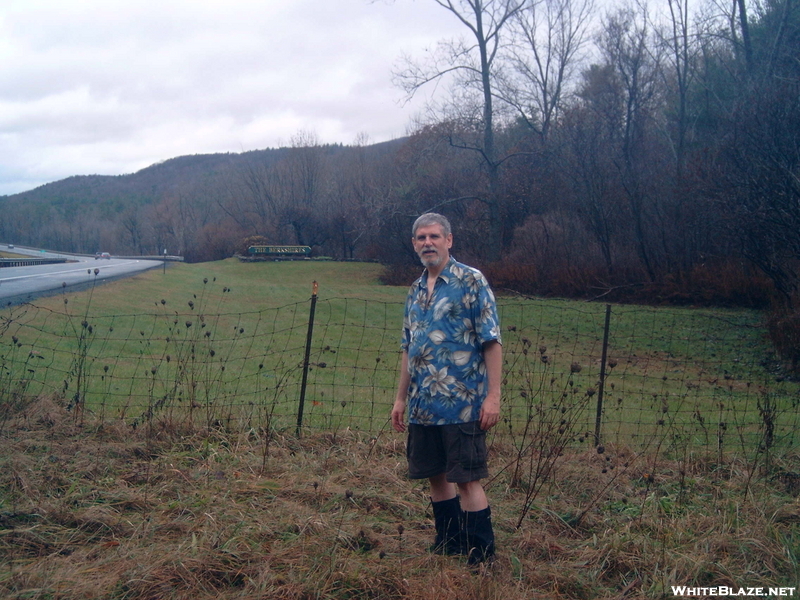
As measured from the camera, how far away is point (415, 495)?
4.61 m

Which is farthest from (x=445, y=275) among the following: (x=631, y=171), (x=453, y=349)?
(x=631, y=171)

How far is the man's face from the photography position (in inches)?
139

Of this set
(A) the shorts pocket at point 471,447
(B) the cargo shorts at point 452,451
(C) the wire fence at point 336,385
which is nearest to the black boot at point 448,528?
(B) the cargo shorts at point 452,451

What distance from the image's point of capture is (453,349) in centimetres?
342

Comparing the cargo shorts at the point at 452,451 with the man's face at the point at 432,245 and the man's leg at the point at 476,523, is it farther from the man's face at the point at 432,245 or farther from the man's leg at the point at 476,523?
the man's face at the point at 432,245

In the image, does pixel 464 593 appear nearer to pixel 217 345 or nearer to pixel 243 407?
pixel 243 407

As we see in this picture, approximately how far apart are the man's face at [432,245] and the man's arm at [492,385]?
529mm

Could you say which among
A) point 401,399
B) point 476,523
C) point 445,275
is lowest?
point 476,523

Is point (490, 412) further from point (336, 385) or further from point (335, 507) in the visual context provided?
point (336, 385)

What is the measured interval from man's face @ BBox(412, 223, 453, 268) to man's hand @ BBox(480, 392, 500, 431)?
0.77 m

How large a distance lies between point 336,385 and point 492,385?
167 inches

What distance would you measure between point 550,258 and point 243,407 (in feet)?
78.5

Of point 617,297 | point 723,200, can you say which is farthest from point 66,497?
point 617,297

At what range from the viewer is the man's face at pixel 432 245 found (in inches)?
139
